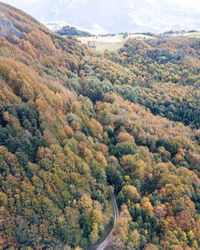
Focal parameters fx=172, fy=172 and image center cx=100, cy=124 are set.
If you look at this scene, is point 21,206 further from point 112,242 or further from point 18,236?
point 112,242

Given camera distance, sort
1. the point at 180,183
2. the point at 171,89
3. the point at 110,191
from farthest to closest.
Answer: the point at 171,89, the point at 180,183, the point at 110,191

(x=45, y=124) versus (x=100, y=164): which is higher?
(x=45, y=124)

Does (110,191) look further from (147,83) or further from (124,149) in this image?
(147,83)

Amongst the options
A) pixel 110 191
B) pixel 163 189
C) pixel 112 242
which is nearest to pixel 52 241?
pixel 112 242

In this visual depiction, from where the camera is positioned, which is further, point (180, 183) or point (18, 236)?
point (180, 183)

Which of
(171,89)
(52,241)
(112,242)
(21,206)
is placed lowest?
(112,242)

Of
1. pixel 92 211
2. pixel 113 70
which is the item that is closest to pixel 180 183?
pixel 92 211

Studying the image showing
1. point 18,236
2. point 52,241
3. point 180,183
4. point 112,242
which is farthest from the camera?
point 180,183
